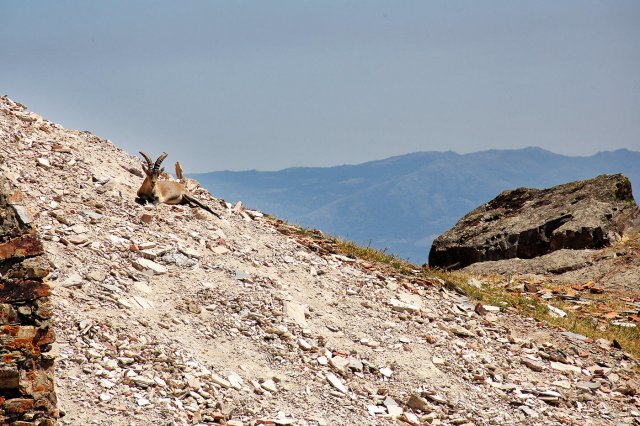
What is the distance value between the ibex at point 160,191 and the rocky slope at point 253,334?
1.03 ft

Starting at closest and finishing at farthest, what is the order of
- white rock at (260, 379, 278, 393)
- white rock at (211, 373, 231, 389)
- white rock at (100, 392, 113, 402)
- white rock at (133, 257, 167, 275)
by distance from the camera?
1. white rock at (100, 392, 113, 402)
2. white rock at (211, 373, 231, 389)
3. white rock at (260, 379, 278, 393)
4. white rock at (133, 257, 167, 275)

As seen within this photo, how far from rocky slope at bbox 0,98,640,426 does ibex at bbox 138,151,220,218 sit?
0.31m

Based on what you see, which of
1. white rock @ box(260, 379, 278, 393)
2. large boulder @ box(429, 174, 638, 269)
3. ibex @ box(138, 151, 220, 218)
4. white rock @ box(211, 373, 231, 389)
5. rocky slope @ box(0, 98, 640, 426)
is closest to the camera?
rocky slope @ box(0, 98, 640, 426)

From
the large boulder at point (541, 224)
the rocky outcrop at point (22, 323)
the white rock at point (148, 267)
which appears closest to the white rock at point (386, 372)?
the white rock at point (148, 267)

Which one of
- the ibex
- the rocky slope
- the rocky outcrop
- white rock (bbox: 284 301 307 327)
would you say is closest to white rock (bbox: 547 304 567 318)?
the rocky slope

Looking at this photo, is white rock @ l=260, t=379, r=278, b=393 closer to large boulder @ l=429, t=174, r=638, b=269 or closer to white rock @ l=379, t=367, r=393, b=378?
white rock @ l=379, t=367, r=393, b=378

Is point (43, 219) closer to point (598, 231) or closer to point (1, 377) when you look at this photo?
point (1, 377)

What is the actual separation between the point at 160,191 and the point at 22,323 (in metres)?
9.47

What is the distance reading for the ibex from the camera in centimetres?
1794

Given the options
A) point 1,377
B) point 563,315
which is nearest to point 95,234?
point 1,377

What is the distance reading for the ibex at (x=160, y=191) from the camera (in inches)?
706

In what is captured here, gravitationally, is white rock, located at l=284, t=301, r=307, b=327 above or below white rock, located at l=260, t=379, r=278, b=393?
above

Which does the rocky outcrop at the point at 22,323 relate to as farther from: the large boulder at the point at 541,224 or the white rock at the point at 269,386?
the large boulder at the point at 541,224

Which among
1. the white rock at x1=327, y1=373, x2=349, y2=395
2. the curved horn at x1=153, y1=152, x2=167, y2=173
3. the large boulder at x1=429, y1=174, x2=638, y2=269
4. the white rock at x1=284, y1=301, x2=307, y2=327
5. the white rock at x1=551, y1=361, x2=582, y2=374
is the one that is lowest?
the white rock at x1=551, y1=361, x2=582, y2=374
